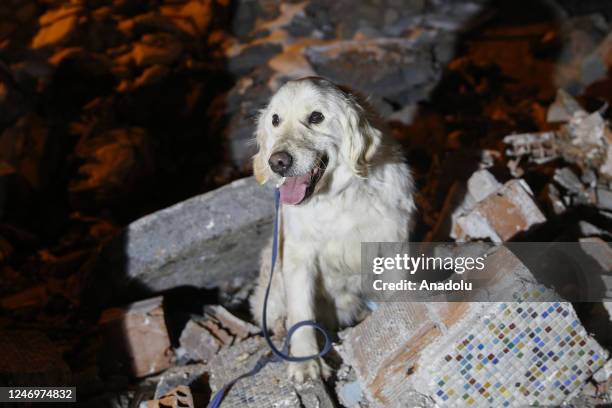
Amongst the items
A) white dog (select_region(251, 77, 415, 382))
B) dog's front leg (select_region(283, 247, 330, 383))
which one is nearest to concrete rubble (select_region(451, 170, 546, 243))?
white dog (select_region(251, 77, 415, 382))

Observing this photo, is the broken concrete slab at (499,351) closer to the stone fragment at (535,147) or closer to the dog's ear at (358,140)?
the dog's ear at (358,140)

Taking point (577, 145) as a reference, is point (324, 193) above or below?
above

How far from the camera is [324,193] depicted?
3066mm

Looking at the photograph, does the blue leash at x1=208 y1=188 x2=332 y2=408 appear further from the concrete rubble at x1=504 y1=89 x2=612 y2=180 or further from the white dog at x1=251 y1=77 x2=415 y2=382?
the concrete rubble at x1=504 y1=89 x2=612 y2=180

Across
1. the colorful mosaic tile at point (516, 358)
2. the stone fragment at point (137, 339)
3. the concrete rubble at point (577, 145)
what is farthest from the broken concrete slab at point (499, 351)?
the concrete rubble at point (577, 145)

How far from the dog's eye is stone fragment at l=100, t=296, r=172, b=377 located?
1.87 m

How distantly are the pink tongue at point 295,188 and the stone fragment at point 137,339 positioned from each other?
1.47 m

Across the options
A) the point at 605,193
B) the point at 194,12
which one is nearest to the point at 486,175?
the point at 605,193

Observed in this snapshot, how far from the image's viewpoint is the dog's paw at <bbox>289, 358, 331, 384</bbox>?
3.02 metres

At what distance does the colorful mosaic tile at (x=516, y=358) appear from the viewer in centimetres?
241

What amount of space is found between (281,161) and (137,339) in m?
1.93

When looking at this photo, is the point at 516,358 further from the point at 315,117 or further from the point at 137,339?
the point at 137,339

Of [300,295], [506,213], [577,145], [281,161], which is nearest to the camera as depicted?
[281,161]

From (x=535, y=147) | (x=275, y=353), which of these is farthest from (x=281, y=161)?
(x=535, y=147)
